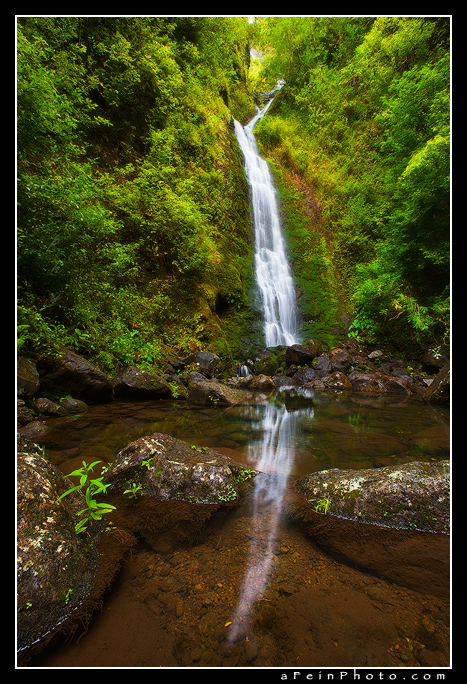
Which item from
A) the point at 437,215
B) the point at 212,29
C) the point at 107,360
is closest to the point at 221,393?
the point at 107,360

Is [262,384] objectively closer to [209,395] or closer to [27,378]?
[209,395]

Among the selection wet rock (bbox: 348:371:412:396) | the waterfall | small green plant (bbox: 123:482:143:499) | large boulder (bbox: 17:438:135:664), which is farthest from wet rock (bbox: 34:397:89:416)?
wet rock (bbox: 348:371:412:396)

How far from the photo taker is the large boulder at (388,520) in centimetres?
175

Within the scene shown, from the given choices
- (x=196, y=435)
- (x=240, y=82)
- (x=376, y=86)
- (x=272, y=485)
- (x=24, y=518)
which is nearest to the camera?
(x=24, y=518)

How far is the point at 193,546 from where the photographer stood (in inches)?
76.7

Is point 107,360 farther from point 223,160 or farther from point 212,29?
point 212,29

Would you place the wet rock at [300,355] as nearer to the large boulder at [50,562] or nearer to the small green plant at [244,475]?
the small green plant at [244,475]

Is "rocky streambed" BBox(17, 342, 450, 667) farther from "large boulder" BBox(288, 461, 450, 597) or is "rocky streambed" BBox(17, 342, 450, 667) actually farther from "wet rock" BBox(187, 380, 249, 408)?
"wet rock" BBox(187, 380, 249, 408)

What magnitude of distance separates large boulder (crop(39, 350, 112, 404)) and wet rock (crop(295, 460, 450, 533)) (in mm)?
4692

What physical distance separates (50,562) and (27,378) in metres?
4.07

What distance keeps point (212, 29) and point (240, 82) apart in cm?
843

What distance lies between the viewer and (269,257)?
48.2ft

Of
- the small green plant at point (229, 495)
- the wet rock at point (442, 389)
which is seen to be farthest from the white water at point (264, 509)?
the wet rock at point (442, 389)

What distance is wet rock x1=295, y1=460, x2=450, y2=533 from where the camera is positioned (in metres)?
2.12
